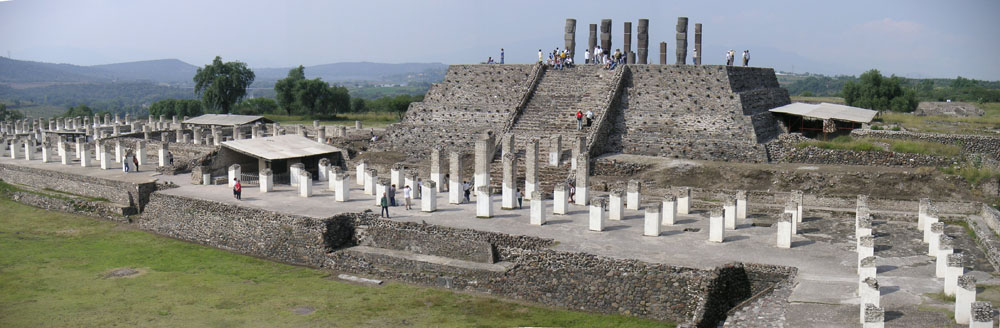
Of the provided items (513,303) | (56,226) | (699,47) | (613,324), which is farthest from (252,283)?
(699,47)

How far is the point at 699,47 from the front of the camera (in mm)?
33250

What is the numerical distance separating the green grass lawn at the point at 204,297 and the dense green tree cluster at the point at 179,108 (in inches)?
1687

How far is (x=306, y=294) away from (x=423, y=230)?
3.35m

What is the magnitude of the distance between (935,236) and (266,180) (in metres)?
17.3

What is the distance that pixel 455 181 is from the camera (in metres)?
22.9

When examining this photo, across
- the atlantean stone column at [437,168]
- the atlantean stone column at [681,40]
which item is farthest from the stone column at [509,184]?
the atlantean stone column at [681,40]

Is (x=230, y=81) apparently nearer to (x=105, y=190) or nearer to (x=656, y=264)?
(x=105, y=190)

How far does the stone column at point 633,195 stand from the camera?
862 inches

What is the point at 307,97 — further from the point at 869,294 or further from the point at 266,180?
the point at 869,294

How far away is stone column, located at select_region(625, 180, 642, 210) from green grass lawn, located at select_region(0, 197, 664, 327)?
626 centimetres

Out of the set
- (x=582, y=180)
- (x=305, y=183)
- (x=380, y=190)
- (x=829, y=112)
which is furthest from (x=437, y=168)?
(x=829, y=112)

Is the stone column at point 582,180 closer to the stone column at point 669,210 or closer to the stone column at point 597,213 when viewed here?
the stone column at point 669,210

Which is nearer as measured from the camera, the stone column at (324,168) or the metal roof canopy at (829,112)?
the stone column at (324,168)

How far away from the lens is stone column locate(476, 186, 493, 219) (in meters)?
20.7
